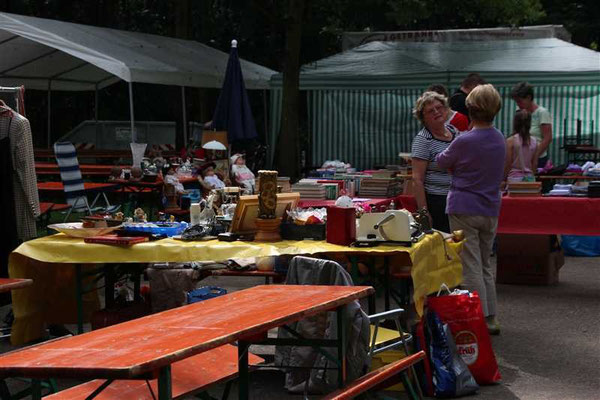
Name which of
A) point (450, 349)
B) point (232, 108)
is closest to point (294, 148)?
A: point (232, 108)

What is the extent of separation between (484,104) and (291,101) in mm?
13213

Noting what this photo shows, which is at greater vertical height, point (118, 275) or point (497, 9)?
point (497, 9)

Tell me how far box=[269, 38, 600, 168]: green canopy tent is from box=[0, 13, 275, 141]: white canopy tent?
195cm

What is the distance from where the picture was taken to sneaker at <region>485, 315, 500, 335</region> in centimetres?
817

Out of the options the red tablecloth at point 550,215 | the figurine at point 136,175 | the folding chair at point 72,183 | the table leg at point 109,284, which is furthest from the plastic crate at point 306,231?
the figurine at point 136,175

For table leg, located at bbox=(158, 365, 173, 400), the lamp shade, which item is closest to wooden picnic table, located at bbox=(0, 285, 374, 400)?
table leg, located at bbox=(158, 365, 173, 400)

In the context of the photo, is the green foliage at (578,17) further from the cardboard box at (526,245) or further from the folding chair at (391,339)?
the folding chair at (391,339)

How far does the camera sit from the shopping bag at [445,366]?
256 inches

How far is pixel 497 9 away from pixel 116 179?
34.5 ft

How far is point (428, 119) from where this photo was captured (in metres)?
8.21

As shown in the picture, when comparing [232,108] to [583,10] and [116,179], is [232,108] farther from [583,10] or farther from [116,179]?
[583,10]

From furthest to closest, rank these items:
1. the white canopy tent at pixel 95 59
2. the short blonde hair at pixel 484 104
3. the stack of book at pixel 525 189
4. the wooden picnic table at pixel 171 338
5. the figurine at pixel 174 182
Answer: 1. the white canopy tent at pixel 95 59
2. the figurine at pixel 174 182
3. the stack of book at pixel 525 189
4. the short blonde hair at pixel 484 104
5. the wooden picnic table at pixel 171 338

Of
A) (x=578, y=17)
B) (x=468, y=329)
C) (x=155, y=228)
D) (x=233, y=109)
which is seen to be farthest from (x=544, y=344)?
(x=578, y=17)

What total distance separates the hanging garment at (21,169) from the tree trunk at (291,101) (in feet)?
40.4
